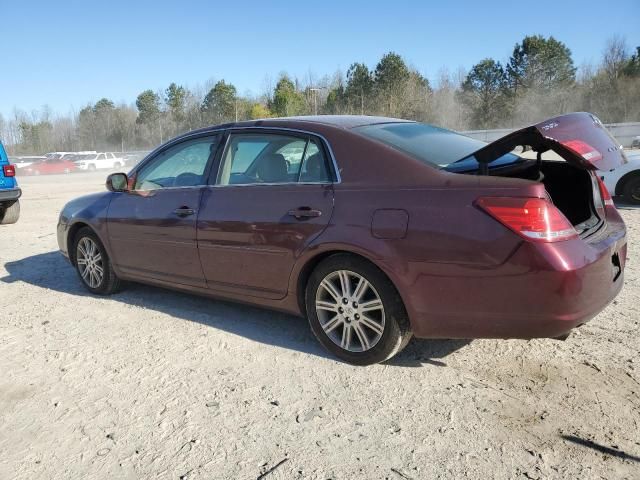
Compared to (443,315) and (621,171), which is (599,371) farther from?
(621,171)

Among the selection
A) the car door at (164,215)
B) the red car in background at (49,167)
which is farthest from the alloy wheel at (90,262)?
the red car in background at (49,167)

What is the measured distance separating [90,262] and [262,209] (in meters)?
2.46

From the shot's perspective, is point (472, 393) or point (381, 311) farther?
point (381, 311)

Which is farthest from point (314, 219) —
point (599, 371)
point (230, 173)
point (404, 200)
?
point (599, 371)

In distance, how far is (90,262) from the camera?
17.3 ft

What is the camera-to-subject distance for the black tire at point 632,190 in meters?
9.52

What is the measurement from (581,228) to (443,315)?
1.03 metres

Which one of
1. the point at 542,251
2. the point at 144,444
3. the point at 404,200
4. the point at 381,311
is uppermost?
the point at 404,200

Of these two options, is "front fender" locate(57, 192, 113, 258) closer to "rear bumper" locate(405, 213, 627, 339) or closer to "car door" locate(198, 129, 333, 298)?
"car door" locate(198, 129, 333, 298)

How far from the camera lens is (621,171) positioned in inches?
376

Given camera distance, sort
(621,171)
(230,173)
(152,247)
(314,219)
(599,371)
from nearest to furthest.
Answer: (599,371) < (314,219) < (230,173) < (152,247) < (621,171)

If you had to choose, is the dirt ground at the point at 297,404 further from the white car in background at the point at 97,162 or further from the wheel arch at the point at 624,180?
the white car in background at the point at 97,162

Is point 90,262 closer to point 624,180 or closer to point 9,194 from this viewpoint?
point 9,194

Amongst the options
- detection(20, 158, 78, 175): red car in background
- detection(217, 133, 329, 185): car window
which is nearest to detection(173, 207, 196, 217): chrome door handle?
detection(217, 133, 329, 185): car window
